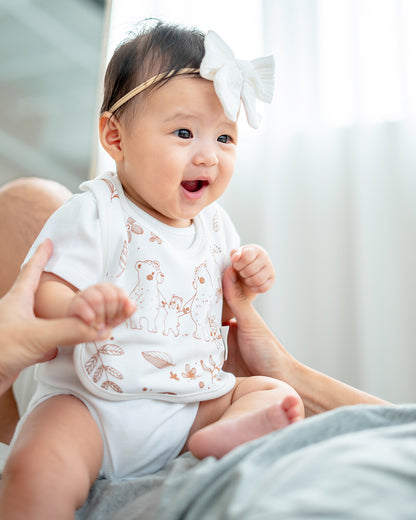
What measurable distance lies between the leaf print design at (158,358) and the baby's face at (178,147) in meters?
0.26

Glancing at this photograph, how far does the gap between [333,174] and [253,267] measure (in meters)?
0.96

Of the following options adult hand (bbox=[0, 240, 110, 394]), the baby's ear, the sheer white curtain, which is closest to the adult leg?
the baby's ear

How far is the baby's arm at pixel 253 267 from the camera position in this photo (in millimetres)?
1066

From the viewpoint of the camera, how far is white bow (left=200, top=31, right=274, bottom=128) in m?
0.96

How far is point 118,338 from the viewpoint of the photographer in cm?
89

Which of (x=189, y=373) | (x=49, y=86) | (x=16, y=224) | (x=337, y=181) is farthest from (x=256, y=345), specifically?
(x=49, y=86)

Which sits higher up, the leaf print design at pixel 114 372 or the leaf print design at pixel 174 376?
the leaf print design at pixel 114 372

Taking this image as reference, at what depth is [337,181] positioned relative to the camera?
74.7 inches

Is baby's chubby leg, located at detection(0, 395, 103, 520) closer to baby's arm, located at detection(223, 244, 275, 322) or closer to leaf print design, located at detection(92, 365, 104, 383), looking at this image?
leaf print design, located at detection(92, 365, 104, 383)

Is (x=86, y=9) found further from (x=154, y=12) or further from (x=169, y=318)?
(x=169, y=318)

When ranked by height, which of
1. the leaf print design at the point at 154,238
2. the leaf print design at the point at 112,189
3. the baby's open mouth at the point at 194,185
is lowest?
the leaf print design at the point at 154,238

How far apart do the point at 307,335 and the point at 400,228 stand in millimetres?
466

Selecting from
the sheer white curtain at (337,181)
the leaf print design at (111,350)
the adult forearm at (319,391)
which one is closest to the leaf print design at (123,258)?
the leaf print design at (111,350)

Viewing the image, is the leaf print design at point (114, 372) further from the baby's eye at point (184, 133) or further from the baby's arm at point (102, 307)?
the baby's eye at point (184, 133)
